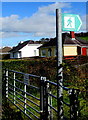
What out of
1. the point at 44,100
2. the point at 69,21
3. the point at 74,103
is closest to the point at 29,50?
the point at 44,100

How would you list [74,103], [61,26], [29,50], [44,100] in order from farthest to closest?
[29,50] < [44,100] < [74,103] < [61,26]

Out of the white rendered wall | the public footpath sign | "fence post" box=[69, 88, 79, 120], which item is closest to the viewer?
the public footpath sign

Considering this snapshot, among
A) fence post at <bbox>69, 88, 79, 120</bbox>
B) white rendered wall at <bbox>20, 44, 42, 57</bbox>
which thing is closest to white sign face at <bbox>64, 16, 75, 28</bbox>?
fence post at <bbox>69, 88, 79, 120</bbox>

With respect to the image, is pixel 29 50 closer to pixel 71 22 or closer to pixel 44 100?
pixel 44 100

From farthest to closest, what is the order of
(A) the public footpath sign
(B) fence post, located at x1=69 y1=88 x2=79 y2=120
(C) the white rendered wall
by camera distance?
(C) the white rendered wall
(B) fence post, located at x1=69 y1=88 x2=79 y2=120
(A) the public footpath sign

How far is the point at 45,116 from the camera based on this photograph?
3.95m

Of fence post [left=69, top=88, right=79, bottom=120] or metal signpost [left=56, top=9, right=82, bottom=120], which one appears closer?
metal signpost [left=56, top=9, right=82, bottom=120]

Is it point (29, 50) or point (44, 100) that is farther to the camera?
point (29, 50)

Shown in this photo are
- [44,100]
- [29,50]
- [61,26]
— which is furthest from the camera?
[29,50]

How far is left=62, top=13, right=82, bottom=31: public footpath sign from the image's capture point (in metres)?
2.54

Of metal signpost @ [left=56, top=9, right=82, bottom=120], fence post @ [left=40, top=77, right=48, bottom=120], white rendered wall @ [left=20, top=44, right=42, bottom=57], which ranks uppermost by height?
white rendered wall @ [left=20, top=44, right=42, bottom=57]

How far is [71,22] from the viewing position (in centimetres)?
258

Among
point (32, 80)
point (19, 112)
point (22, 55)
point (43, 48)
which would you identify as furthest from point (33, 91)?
point (22, 55)

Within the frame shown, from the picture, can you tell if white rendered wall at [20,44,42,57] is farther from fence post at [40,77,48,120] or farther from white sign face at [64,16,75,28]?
white sign face at [64,16,75,28]
